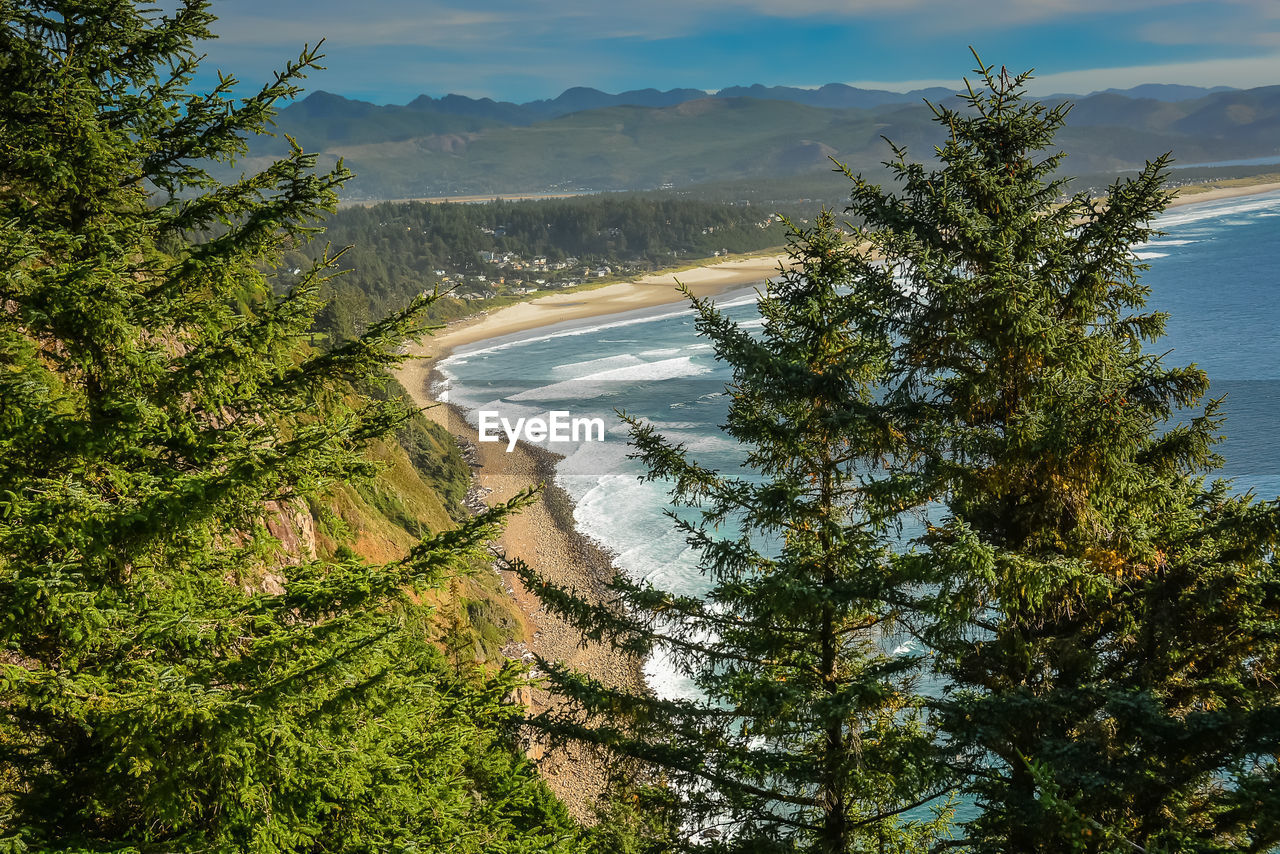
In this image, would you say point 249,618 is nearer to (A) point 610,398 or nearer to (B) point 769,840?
(B) point 769,840

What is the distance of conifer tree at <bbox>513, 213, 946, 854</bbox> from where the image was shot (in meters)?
6.77

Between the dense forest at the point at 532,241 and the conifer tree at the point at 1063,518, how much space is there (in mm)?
124662

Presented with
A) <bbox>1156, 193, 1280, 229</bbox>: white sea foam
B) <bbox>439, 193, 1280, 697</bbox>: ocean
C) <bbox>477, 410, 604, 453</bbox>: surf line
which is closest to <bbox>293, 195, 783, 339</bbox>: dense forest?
<bbox>439, 193, 1280, 697</bbox>: ocean

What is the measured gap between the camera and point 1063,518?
6.48m

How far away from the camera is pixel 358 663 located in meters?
5.02

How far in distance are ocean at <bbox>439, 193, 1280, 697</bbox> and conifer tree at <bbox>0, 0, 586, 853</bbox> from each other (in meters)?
17.3

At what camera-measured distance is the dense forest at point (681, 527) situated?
188 inches

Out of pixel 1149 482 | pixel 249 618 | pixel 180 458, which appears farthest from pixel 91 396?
pixel 1149 482

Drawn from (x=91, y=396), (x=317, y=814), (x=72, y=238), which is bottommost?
(x=317, y=814)

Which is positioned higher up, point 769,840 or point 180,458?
Answer: point 180,458

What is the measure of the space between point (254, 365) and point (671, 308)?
96849mm

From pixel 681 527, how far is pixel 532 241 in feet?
569

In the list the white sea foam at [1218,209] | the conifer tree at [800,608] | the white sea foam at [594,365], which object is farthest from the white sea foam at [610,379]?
the white sea foam at [1218,209]

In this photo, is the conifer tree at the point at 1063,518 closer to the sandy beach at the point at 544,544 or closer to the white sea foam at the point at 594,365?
the sandy beach at the point at 544,544
